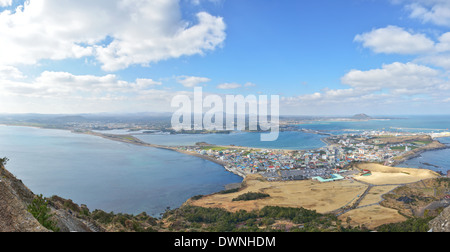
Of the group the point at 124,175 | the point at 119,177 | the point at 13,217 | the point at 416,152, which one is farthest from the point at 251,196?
the point at 416,152

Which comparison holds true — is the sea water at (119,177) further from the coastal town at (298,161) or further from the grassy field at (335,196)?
the grassy field at (335,196)

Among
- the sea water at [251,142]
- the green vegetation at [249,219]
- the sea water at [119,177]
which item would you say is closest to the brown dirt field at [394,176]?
the green vegetation at [249,219]

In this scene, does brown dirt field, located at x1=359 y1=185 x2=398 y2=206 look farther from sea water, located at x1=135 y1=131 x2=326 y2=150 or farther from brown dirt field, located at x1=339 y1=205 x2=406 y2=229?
sea water, located at x1=135 y1=131 x2=326 y2=150

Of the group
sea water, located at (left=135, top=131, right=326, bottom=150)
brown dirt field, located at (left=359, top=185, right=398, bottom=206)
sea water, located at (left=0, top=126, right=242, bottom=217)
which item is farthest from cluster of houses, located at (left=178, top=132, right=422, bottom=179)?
sea water, located at (left=135, top=131, right=326, bottom=150)
